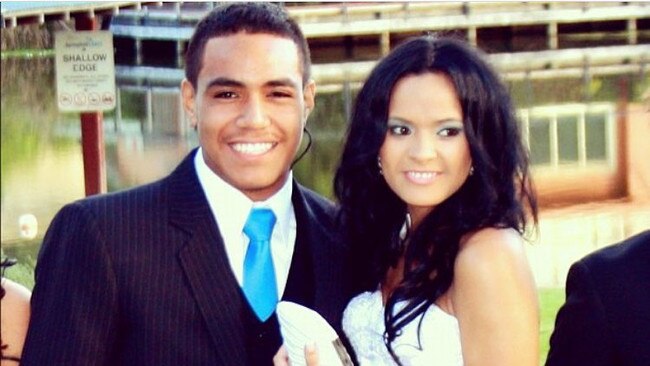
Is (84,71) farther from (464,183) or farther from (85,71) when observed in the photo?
(464,183)

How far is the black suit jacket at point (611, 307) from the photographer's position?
5.95ft

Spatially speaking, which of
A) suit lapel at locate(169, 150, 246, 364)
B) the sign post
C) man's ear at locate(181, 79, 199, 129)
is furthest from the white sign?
suit lapel at locate(169, 150, 246, 364)

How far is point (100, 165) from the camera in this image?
6.57 meters

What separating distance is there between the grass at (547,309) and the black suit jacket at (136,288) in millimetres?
3568

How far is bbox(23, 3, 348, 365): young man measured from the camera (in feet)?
7.84

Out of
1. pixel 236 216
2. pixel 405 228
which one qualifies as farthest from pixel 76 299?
pixel 405 228

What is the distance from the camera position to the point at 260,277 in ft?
8.29

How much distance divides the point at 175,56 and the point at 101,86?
14876mm

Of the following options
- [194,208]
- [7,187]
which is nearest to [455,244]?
[194,208]

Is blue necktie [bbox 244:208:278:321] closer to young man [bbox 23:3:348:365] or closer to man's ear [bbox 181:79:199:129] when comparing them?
young man [bbox 23:3:348:365]

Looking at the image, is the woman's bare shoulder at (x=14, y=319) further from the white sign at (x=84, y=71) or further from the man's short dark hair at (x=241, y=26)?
the white sign at (x=84, y=71)

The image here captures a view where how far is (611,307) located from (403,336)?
0.75 m

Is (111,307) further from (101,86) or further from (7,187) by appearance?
(7,187)

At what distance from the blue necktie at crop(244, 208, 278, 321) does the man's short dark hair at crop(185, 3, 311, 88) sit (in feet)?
1.14
